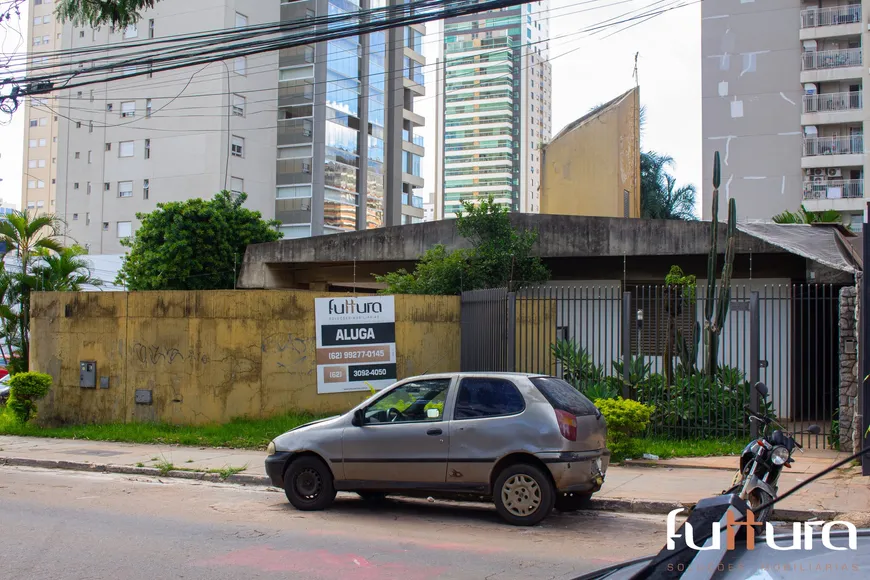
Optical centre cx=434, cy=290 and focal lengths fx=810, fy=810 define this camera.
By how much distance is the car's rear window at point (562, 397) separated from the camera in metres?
8.43

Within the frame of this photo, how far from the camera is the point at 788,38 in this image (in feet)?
150

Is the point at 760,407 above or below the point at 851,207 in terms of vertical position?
below

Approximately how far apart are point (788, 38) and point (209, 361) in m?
42.0

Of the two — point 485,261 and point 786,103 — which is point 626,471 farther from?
point 786,103

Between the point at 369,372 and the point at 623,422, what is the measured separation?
5.73 meters

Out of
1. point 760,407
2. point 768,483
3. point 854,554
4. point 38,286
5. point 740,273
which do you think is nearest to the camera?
point 854,554

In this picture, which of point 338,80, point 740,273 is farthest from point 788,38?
point 740,273

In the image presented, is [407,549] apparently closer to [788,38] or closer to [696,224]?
[696,224]

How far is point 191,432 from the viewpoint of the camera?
14.7 meters

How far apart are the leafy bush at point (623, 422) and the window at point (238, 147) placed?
40.3 m

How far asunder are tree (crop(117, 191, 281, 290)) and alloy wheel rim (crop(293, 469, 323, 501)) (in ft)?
61.3

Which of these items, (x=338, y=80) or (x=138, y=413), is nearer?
(x=138, y=413)

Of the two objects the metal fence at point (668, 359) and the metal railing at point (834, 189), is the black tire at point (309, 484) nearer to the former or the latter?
the metal fence at point (668, 359)

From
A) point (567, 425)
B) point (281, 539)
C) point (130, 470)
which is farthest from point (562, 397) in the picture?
point (130, 470)
